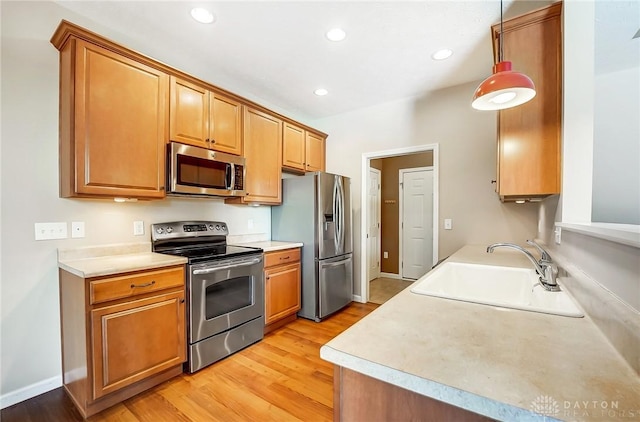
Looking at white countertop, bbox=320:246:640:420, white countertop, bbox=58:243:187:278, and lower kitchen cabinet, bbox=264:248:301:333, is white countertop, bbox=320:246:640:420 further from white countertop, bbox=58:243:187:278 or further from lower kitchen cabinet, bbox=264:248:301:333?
lower kitchen cabinet, bbox=264:248:301:333

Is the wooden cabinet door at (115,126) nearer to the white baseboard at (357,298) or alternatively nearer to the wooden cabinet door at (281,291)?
the wooden cabinet door at (281,291)

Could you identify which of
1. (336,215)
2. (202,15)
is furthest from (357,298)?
(202,15)

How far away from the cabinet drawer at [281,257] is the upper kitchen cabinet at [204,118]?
1.10 meters

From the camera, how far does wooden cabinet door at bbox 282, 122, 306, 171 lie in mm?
3346

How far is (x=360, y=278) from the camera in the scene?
3.80 m

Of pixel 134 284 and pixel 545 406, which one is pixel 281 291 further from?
pixel 545 406

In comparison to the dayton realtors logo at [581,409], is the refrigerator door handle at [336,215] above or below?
above

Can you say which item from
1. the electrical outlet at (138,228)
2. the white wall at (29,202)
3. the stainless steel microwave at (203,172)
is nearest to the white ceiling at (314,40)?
the white wall at (29,202)

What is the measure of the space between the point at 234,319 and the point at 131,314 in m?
0.82

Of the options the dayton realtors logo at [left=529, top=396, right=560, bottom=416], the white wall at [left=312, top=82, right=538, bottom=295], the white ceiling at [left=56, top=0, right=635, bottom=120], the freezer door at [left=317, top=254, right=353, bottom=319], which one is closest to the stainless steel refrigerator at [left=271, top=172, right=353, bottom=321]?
the freezer door at [left=317, top=254, right=353, bottom=319]

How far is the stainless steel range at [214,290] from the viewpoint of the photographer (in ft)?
6.89

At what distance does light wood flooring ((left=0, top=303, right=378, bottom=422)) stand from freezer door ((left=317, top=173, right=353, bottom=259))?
1.21m

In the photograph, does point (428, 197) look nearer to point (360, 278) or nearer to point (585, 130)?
point (360, 278)

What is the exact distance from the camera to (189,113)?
235 cm
